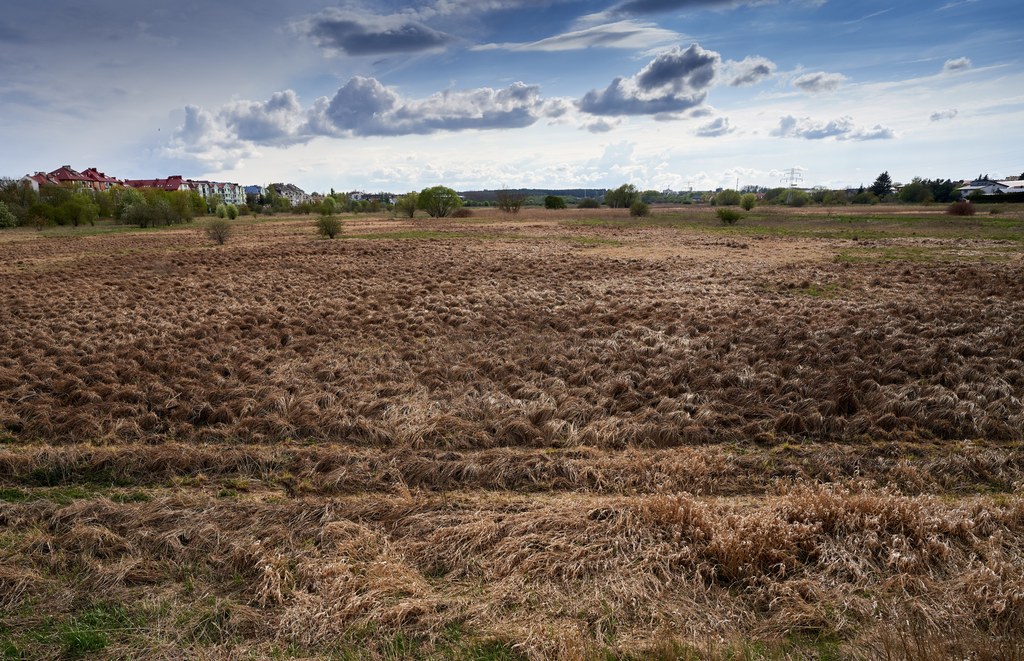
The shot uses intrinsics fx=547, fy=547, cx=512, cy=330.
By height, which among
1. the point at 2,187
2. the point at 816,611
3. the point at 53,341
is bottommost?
the point at 816,611

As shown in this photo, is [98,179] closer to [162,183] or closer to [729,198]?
[162,183]

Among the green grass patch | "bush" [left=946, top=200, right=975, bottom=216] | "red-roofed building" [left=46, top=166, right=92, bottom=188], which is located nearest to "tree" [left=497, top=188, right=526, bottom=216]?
"bush" [left=946, top=200, right=975, bottom=216]

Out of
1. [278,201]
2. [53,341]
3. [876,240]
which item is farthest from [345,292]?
[278,201]

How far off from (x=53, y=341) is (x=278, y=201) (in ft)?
408

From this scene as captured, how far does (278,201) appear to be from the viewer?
126188 mm

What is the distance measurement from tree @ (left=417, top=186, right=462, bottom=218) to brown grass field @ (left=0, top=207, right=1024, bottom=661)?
70337mm

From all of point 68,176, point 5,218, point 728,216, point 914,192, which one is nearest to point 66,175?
point 68,176

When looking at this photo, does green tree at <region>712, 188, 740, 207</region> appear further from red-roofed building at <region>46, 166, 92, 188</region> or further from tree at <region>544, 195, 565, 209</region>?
red-roofed building at <region>46, 166, 92, 188</region>

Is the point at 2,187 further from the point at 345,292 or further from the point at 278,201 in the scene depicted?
the point at 345,292

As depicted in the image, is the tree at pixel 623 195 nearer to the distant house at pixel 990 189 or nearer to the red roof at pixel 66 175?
the distant house at pixel 990 189

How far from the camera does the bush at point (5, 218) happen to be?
201 feet

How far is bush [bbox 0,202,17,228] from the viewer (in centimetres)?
6122

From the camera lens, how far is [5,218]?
61500 mm

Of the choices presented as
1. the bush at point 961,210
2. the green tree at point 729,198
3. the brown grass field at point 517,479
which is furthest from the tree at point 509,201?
the brown grass field at point 517,479
